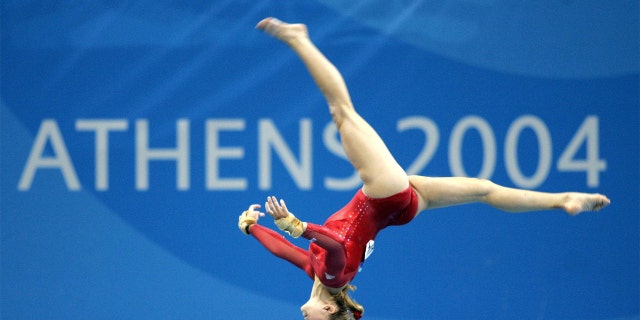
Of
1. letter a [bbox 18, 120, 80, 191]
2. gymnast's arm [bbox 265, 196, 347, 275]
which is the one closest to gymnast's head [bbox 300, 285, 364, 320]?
gymnast's arm [bbox 265, 196, 347, 275]

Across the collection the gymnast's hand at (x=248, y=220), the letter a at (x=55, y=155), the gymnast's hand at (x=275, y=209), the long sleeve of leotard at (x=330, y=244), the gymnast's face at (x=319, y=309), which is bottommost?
the gymnast's face at (x=319, y=309)

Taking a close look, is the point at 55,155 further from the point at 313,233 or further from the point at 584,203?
the point at 584,203

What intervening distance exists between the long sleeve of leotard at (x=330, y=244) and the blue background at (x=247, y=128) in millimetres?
1933

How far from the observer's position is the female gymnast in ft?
13.9

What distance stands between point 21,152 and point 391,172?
118 inches

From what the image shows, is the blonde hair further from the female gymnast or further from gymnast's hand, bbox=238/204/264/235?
gymnast's hand, bbox=238/204/264/235

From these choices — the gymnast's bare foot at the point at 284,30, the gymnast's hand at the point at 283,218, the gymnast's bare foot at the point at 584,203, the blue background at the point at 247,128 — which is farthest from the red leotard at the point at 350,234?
the blue background at the point at 247,128

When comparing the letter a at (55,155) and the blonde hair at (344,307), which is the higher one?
the letter a at (55,155)

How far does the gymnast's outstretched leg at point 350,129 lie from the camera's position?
14.0ft

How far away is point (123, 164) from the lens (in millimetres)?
6117

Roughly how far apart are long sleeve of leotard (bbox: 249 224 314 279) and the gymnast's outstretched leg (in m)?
0.57

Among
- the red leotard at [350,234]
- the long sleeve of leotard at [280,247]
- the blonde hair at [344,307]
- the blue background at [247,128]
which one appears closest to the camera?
the red leotard at [350,234]

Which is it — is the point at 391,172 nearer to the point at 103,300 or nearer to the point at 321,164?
the point at 321,164

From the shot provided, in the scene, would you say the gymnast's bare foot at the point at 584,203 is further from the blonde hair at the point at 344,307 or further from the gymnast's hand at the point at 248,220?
the gymnast's hand at the point at 248,220
